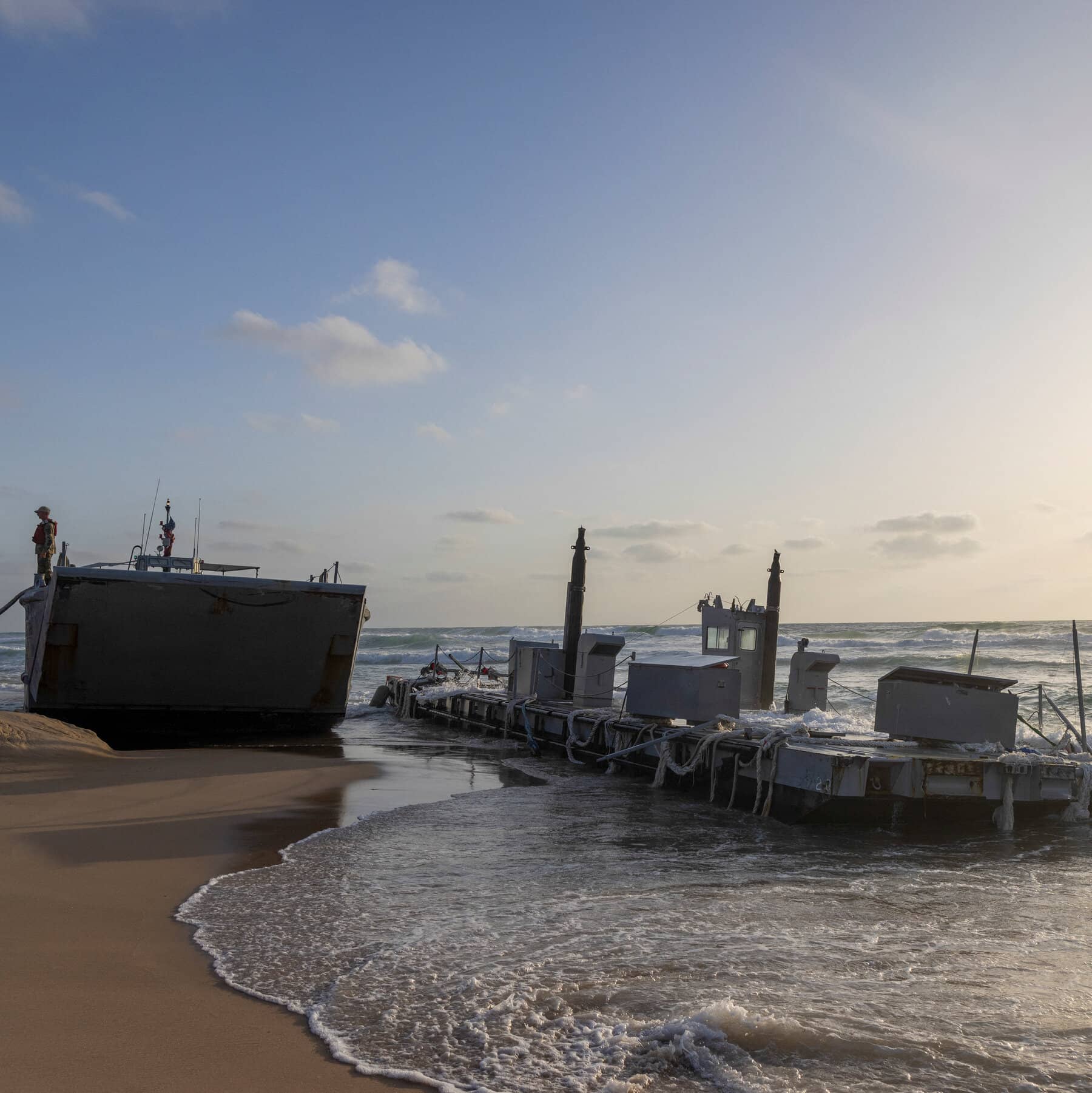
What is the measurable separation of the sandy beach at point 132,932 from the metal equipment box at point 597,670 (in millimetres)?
6817

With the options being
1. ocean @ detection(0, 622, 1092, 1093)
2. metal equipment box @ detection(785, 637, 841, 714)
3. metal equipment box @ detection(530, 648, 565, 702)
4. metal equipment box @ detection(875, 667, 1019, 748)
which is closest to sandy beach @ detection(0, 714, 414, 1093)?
ocean @ detection(0, 622, 1092, 1093)

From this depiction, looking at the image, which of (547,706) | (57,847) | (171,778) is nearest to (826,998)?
(57,847)

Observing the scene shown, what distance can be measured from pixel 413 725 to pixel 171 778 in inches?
467

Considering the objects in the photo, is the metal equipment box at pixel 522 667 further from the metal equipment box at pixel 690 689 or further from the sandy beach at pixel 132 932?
the sandy beach at pixel 132 932

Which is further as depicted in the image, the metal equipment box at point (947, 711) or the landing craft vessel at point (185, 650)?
the landing craft vessel at point (185, 650)

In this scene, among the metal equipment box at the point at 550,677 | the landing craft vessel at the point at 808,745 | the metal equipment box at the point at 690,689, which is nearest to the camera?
the landing craft vessel at the point at 808,745

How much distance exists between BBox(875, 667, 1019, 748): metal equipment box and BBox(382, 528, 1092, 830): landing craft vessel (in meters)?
0.01

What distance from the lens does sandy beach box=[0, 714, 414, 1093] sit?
375cm

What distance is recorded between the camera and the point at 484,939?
220 inches

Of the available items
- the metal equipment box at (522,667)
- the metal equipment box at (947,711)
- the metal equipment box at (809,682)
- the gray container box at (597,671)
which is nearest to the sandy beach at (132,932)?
the metal equipment box at (947,711)

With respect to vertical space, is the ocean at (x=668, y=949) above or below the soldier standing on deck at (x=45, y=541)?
below

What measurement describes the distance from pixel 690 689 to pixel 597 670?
4606mm

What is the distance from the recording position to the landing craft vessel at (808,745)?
1008 cm

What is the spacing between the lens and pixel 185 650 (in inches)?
683
